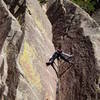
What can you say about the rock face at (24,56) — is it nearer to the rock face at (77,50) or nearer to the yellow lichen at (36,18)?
→ the yellow lichen at (36,18)

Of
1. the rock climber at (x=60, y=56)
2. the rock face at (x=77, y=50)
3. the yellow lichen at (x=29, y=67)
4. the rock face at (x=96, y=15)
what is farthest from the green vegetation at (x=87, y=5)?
the yellow lichen at (x=29, y=67)

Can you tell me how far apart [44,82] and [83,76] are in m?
3.31

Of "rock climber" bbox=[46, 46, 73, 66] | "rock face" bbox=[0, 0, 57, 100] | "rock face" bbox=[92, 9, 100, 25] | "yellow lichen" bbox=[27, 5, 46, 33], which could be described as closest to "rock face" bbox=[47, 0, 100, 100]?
"rock climber" bbox=[46, 46, 73, 66]

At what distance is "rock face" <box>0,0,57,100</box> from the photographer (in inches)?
749

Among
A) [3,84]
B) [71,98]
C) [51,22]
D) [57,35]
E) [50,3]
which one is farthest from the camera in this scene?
[50,3]

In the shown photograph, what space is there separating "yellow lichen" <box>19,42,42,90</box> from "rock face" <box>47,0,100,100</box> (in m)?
2.95

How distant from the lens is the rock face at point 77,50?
74.7 feet

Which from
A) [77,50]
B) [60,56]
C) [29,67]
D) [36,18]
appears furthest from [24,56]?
[36,18]

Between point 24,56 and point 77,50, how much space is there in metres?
6.05

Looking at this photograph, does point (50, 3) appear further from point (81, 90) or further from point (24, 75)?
point (24, 75)

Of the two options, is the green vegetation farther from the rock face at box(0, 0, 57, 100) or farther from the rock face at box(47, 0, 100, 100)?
the rock face at box(0, 0, 57, 100)

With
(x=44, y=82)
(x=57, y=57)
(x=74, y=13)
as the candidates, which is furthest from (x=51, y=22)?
(x=44, y=82)

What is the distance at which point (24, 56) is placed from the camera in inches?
824

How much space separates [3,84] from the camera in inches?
748
